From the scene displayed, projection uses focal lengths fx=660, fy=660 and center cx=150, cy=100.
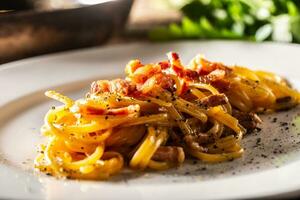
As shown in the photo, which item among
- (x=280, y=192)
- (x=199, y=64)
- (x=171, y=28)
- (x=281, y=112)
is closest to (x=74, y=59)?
(x=171, y=28)

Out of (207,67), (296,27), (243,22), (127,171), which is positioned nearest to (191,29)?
(243,22)

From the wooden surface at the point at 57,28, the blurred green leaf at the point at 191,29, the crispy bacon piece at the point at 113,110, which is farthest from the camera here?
the blurred green leaf at the point at 191,29

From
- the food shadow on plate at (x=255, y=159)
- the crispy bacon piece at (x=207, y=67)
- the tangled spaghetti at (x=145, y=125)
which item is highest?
the crispy bacon piece at (x=207, y=67)

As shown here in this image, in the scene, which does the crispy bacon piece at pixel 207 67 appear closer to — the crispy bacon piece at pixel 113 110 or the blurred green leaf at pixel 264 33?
the crispy bacon piece at pixel 113 110

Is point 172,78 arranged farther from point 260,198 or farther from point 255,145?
point 260,198

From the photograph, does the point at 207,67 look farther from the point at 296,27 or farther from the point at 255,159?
the point at 296,27

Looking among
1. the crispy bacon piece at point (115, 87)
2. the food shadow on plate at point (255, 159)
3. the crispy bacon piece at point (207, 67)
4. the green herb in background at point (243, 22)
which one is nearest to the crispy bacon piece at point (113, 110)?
Result: the crispy bacon piece at point (115, 87)
